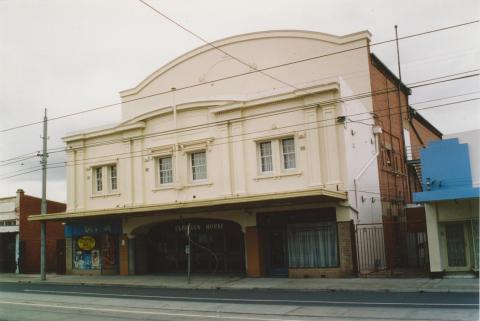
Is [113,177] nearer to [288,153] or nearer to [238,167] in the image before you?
[238,167]

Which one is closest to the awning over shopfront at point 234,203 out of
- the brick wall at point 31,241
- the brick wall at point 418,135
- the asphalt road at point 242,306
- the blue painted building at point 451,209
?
the blue painted building at point 451,209

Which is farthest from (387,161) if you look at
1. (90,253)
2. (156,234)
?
(90,253)

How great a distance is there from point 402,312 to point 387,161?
15.7 m

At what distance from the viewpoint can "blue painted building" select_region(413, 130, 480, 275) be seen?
18.3m

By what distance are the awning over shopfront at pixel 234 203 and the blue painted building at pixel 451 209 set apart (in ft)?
11.0

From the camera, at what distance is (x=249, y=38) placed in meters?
28.6

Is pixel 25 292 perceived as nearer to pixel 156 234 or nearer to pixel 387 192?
pixel 156 234

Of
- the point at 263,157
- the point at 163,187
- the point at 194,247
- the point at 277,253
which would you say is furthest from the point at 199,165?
the point at 277,253

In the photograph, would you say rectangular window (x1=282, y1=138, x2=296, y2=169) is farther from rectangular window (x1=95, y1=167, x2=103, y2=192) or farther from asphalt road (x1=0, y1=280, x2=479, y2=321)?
rectangular window (x1=95, y1=167, x2=103, y2=192)

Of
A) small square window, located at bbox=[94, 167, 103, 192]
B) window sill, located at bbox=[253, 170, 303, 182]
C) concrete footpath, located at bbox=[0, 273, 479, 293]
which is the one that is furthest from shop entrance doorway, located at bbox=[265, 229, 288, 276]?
small square window, located at bbox=[94, 167, 103, 192]

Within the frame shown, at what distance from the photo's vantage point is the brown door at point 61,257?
30.5 m

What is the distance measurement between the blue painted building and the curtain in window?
13.4ft

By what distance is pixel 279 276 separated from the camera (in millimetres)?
22703

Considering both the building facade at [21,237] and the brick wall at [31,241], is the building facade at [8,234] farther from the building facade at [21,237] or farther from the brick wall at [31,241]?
the brick wall at [31,241]
